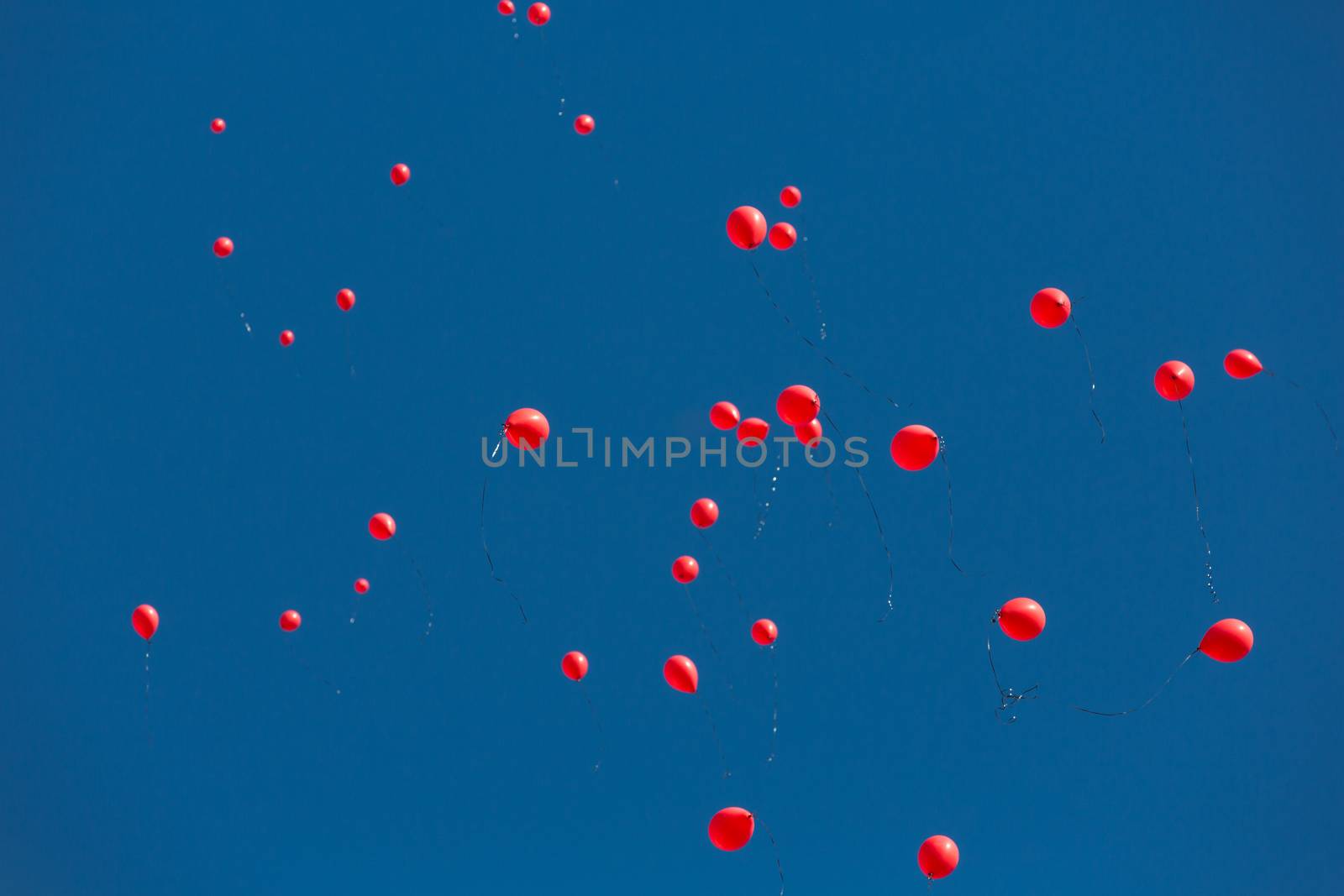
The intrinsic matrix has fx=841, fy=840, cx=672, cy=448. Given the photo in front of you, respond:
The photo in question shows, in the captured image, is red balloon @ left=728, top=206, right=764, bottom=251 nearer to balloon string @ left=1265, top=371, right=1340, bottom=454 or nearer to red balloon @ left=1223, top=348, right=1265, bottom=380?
red balloon @ left=1223, top=348, right=1265, bottom=380

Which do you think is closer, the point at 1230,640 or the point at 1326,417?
the point at 1230,640

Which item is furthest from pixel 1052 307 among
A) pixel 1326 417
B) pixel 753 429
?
pixel 1326 417

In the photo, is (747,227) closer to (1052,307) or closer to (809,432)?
(809,432)

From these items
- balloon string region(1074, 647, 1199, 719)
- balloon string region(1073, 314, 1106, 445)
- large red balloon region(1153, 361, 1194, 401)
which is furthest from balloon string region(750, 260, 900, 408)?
balloon string region(1074, 647, 1199, 719)

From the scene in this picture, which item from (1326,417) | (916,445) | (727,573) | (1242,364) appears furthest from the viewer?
(727,573)

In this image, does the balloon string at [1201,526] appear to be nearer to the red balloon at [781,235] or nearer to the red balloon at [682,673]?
the red balloon at [781,235]
